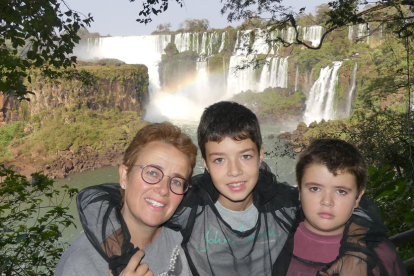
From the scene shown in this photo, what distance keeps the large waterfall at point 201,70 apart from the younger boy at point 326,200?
23.6 metres

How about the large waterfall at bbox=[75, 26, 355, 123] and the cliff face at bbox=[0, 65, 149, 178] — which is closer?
the cliff face at bbox=[0, 65, 149, 178]

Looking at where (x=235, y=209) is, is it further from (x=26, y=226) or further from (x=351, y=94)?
(x=351, y=94)

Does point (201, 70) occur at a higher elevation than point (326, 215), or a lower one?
higher

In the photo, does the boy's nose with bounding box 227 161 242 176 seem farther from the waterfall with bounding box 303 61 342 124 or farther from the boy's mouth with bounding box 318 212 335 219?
the waterfall with bounding box 303 61 342 124

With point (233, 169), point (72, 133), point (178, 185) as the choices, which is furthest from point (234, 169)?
point (72, 133)

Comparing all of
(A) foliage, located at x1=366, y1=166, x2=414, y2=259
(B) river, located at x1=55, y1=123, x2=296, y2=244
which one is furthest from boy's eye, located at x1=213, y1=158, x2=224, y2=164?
(B) river, located at x1=55, y1=123, x2=296, y2=244

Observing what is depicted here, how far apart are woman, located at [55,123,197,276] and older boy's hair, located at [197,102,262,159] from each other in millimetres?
216

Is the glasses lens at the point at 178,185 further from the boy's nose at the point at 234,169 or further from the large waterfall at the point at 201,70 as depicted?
the large waterfall at the point at 201,70

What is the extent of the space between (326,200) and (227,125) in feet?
1.48

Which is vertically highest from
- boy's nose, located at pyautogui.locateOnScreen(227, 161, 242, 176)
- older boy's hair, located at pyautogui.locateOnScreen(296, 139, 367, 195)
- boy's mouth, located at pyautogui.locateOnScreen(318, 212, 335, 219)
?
older boy's hair, located at pyautogui.locateOnScreen(296, 139, 367, 195)

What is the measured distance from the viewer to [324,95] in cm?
2314

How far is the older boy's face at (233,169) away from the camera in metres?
1.31

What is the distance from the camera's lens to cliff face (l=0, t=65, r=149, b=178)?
75.0ft

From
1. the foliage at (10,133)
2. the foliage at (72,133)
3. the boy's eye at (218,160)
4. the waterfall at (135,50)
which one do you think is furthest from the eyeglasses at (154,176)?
the waterfall at (135,50)
